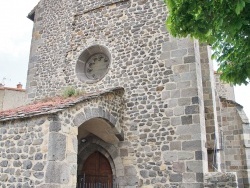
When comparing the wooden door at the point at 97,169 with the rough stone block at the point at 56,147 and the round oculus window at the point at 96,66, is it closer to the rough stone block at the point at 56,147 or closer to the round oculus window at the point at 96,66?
the round oculus window at the point at 96,66

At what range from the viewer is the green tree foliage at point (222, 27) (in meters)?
4.09

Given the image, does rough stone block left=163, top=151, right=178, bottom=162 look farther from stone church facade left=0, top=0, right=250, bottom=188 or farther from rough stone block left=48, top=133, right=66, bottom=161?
rough stone block left=48, top=133, right=66, bottom=161

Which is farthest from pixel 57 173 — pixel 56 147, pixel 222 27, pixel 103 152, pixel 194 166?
pixel 222 27

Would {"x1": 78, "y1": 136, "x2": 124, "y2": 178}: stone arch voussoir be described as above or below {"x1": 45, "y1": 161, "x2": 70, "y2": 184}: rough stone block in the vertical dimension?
above

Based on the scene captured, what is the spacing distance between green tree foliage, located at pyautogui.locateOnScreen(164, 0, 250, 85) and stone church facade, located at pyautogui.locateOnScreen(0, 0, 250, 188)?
2308mm

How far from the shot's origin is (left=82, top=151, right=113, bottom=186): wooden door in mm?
8320

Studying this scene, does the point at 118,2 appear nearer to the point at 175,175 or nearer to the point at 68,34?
the point at 68,34

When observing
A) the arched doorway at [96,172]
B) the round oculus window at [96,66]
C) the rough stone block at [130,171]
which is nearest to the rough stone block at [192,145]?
the rough stone block at [130,171]

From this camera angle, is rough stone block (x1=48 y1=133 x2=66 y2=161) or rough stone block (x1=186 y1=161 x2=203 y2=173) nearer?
rough stone block (x1=48 y1=133 x2=66 y2=161)

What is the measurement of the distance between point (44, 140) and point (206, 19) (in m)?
3.58

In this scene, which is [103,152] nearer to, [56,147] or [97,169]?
[97,169]

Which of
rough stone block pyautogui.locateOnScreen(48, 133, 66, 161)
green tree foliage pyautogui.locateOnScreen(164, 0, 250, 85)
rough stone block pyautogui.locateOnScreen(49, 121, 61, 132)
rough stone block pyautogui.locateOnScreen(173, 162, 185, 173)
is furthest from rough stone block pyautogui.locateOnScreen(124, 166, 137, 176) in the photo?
green tree foliage pyautogui.locateOnScreen(164, 0, 250, 85)

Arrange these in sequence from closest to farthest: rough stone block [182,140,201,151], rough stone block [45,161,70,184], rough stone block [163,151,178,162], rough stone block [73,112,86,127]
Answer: rough stone block [45,161,70,184] → rough stone block [73,112,86,127] → rough stone block [182,140,201,151] → rough stone block [163,151,178,162]

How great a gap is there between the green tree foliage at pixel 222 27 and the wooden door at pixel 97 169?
447 cm
